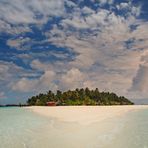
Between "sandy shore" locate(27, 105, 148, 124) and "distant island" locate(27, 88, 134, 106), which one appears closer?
"sandy shore" locate(27, 105, 148, 124)

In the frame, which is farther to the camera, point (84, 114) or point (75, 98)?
point (75, 98)

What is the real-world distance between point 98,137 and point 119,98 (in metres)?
140

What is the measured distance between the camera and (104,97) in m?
143

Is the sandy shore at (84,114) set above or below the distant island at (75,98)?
below

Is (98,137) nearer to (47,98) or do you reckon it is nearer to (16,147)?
(16,147)

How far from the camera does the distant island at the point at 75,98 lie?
128 meters

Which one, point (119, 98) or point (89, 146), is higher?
point (119, 98)

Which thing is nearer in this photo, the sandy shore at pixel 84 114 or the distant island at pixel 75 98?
the sandy shore at pixel 84 114

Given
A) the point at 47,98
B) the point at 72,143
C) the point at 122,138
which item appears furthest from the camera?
the point at 47,98

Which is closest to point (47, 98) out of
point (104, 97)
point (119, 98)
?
point (104, 97)

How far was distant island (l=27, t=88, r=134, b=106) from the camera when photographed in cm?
12756

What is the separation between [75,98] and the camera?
12756 cm

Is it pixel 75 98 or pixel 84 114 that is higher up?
pixel 75 98

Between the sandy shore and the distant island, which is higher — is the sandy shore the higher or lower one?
the lower one
